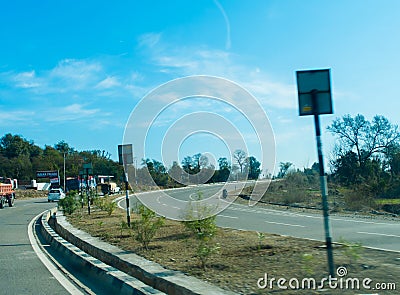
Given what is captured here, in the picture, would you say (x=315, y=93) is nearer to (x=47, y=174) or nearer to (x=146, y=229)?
(x=146, y=229)

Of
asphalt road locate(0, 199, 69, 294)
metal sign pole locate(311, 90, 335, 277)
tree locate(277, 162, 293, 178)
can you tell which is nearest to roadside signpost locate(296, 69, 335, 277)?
metal sign pole locate(311, 90, 335, 277)

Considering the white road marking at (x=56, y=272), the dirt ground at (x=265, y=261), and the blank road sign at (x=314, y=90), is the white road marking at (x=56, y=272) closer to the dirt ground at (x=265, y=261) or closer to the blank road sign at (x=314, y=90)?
the dirt ground at (x=265, y=261)

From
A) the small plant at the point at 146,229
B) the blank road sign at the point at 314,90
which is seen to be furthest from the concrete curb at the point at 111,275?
the blank road sign at the point at 314,90

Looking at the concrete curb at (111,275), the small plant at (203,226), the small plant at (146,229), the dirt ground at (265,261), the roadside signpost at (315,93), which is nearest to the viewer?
the roadside signpost at (315,93)

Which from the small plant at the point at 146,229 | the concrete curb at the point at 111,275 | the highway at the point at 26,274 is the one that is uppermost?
the small plant at the point at 146,229

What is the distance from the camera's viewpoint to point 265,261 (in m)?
8.45

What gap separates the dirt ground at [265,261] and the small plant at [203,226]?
0.24m

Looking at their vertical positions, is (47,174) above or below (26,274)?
above

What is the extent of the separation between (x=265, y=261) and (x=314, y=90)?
3.56 m

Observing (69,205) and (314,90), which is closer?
(314,90)

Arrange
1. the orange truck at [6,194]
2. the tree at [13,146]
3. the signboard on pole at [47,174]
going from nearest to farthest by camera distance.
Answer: the orange truck at [6,194], the signboard on pole at [47,174], the tree at [13,146]

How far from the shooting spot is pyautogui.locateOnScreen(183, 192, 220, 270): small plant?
26.8 ft

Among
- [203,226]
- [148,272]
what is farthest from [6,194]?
[148,272]

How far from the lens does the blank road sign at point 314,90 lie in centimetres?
641
